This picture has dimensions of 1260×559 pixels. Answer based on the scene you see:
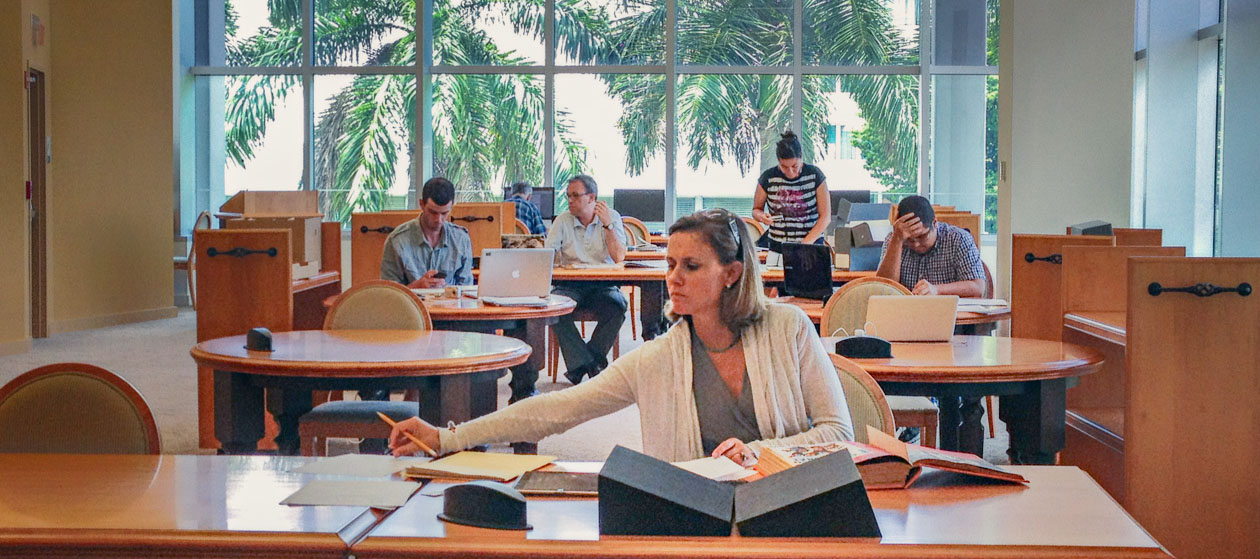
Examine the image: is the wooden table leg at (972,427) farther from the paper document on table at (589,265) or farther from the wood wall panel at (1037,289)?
the paper document on table at (589,265)

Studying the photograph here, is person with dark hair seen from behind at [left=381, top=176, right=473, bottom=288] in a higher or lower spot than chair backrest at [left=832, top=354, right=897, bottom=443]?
higher

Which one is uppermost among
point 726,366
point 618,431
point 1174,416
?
point 726,366

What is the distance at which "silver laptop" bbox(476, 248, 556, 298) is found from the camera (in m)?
5.55

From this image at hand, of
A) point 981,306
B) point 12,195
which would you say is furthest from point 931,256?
point 12,195

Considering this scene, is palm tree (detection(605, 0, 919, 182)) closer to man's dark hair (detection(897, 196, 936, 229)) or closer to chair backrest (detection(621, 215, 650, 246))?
chair backrest (detection(621, 215, 650, 246))

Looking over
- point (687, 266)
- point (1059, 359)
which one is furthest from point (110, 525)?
point (1059, 359)

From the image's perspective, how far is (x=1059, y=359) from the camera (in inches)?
151

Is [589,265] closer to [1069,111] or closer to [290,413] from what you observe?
[290,413]

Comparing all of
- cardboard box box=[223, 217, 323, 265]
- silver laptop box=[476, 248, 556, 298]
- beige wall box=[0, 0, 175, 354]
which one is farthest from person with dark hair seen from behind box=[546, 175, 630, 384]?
beige wall box=[0, 0, 175, 354]

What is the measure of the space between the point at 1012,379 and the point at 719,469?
1.71m

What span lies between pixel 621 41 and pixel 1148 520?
32.5ft

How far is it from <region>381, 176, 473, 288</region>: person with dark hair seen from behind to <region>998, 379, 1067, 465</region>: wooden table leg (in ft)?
10.1

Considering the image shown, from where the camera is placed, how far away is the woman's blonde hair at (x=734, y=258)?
109 inches

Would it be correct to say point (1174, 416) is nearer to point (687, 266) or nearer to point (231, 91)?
point (687, 266)
